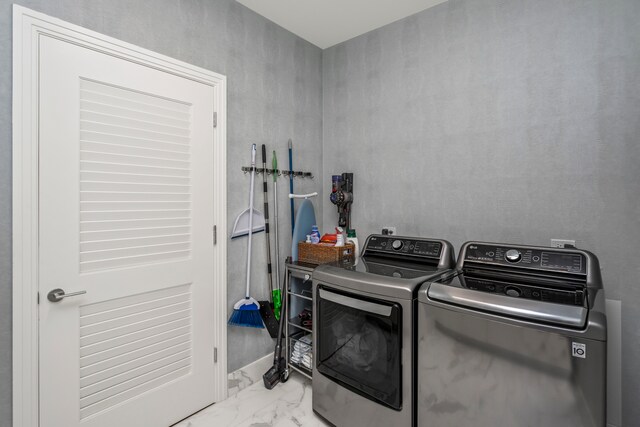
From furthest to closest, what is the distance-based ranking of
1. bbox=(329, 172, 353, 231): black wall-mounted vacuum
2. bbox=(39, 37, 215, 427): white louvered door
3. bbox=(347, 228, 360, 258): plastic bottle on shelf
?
1. bbox=(329, 172, 353, 231): black wall-mounted vacuum
2. bbox=(347, 228, 360, 258): plastic bottle on shelf
3. bbox=(39, 37, 215, 427): white louvered door

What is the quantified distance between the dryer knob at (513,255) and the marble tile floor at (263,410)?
1.41m

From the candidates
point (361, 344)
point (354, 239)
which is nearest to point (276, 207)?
point (354, 239)

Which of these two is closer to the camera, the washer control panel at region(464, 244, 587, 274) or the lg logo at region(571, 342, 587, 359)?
the lg logo at region(571, 342, 587, 359)

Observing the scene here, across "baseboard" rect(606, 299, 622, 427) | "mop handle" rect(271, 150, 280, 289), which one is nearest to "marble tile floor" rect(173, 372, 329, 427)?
"mop handle" rect(271, 150, 280, 289)

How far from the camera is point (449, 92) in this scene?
84.7 inches

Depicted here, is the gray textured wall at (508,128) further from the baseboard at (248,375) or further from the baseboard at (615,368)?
the baseboard at (248,375)

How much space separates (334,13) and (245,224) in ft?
5.44

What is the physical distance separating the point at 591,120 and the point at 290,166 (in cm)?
188

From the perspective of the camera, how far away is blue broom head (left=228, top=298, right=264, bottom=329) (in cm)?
216

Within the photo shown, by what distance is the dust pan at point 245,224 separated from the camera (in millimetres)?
2195

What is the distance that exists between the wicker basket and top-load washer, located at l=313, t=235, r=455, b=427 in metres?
0.18

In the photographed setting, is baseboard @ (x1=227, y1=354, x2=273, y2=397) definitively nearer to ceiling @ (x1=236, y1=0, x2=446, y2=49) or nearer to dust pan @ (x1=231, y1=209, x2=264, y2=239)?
dust pan @ (x1=231, y1=209, x2=264, y2=239)

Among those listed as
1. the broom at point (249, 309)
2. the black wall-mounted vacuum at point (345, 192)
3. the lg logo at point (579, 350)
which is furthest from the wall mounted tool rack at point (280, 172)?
the lg logo at point (579, 350)

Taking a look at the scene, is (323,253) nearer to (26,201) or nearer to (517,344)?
(517,344)
